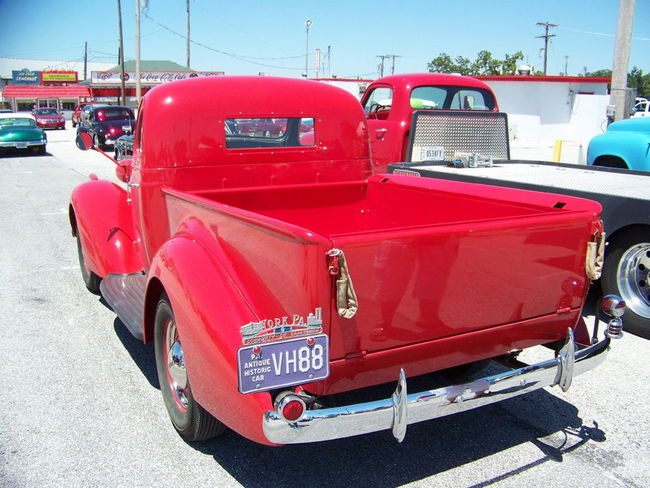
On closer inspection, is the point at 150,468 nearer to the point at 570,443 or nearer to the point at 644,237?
the point at 570,443

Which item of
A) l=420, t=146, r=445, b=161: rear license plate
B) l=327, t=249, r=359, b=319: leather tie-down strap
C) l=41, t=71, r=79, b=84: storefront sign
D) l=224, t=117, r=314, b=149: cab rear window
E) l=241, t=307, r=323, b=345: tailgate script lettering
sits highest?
l=41, t=71, r=79, b=84: storefront sign

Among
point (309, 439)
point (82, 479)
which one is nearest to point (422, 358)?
point (309, 439)

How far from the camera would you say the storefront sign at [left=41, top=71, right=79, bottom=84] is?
7362 cm

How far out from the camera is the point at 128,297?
3.84 m

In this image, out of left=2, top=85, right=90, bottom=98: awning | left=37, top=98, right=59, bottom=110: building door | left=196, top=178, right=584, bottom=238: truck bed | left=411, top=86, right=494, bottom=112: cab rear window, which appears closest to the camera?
left=196, top=178, right=584, bottom=238: truck bed

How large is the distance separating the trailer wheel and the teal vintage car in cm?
1978

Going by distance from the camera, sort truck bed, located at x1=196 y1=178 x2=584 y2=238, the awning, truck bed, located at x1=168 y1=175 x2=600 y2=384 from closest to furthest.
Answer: truck bed, located at x1=168 y1=175 x2=600 y2=384 → truck bed, located at x1=196 y1=178 x2=584 y2=238 → the awning

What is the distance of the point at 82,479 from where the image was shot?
8.91 feet

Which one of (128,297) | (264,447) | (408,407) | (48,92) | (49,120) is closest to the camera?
(408,407)

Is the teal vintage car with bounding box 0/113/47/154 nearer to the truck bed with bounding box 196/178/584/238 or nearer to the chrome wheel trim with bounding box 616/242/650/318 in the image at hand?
the truck bed with bounding box 196/178/584/238

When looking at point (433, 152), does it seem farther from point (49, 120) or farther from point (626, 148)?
point (49, 120)

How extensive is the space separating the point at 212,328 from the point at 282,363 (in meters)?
0.41

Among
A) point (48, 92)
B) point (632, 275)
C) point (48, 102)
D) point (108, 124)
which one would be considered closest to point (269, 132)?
point (632, 275)

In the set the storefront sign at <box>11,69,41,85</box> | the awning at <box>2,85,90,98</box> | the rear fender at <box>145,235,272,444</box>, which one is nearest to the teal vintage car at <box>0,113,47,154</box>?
the rear fender at <box>145,235,272,444</box>
